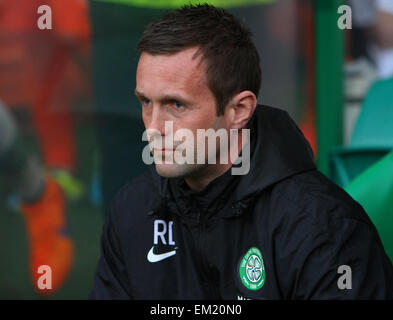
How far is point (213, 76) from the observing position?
1738 millimetres

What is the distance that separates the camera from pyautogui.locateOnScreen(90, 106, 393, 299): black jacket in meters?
1.62

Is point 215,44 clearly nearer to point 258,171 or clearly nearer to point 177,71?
point 177,71

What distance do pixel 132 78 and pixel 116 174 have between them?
47cm

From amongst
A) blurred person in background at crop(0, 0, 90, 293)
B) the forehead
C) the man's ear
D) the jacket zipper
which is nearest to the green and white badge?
the jacket zipper

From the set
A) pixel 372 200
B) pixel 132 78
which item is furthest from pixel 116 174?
pixel 372 200

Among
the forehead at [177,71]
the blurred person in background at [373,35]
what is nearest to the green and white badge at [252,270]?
the forehead at [177,71]

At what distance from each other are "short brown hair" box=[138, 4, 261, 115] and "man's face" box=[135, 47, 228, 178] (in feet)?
0.07

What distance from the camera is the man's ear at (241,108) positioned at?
1810mm

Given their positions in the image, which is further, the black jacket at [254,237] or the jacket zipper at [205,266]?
the jacket zipper at [205,266]

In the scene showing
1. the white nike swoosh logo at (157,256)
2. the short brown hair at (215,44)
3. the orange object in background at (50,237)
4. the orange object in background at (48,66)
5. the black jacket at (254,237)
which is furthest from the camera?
the orange object in background at (50,237)

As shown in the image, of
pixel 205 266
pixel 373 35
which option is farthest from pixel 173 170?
pixel 373 35

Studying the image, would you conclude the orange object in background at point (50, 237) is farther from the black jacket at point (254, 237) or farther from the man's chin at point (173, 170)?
the man's chin at point (173, 170)

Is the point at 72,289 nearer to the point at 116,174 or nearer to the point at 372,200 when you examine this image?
the point at 116,174

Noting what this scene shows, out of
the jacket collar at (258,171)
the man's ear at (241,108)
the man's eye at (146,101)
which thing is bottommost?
the jacket collar at (258,171)
